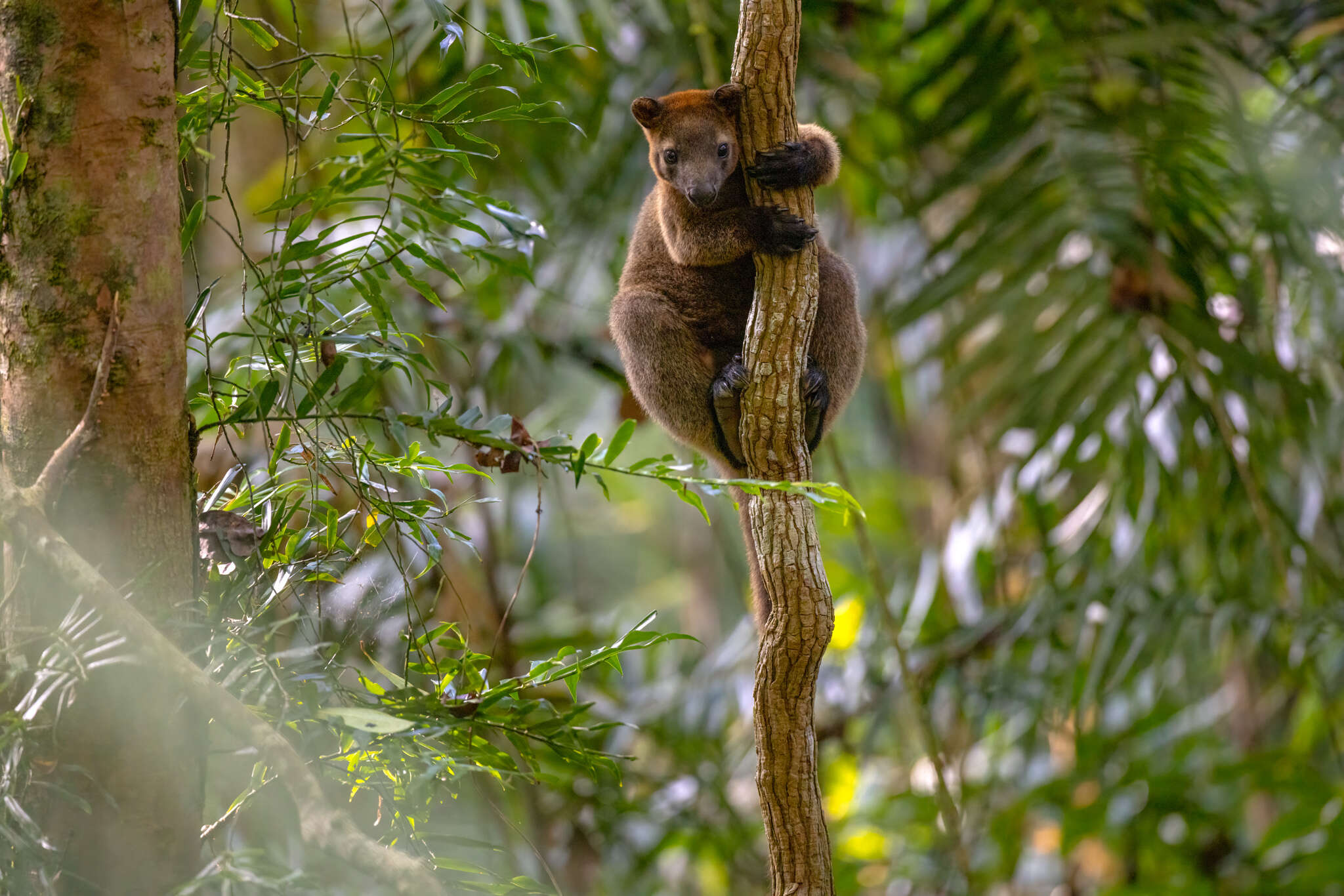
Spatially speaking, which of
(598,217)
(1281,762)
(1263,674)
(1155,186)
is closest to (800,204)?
(1155,186)

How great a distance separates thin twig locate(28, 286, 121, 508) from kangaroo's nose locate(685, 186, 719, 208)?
203 centimetres

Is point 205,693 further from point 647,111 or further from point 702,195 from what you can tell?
point 647,111

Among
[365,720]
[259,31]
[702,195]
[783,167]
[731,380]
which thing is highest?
[259,31]

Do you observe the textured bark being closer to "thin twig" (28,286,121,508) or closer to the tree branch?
the tree branch

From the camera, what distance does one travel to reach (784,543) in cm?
254

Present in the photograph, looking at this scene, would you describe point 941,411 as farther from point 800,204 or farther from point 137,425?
point 137,425

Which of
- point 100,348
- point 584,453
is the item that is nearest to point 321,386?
point 100,348

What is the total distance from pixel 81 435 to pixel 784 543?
4.70ft

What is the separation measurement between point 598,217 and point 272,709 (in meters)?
4.50

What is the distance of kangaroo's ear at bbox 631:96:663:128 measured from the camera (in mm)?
4074

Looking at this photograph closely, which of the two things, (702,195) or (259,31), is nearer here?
(259,31)

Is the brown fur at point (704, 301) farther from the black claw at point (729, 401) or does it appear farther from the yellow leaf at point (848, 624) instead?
the yellow leaf at point (848, 624)

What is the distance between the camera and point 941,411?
32.7 feet

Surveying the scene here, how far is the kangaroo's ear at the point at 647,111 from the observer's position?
13.4 ft
